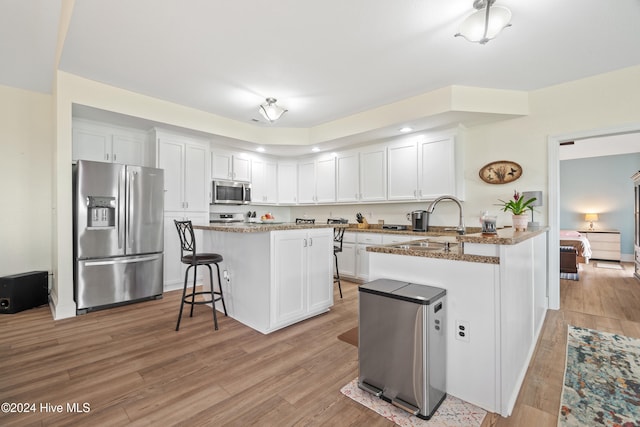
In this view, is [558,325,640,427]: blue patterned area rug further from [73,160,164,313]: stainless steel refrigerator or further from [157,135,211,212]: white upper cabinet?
[157,135,211,212]: white upper cabinet

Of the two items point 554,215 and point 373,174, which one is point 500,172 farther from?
point 373,174

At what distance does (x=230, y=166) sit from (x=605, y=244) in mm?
8834

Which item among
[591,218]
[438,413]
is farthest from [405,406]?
[591,218]

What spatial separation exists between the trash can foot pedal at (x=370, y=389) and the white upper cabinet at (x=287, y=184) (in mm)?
4586

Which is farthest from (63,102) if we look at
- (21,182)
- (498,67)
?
(498,67)

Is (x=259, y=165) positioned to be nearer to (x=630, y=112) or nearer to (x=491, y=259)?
(x=491, y=259)

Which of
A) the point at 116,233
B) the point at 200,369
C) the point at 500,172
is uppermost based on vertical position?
the point at 500,172

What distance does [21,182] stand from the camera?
12.4ft

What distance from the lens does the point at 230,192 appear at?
5207 mm

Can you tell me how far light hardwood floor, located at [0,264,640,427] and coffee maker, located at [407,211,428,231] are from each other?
6.04ft

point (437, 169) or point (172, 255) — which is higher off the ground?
point (437, 169)

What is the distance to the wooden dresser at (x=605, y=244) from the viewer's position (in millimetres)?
6781

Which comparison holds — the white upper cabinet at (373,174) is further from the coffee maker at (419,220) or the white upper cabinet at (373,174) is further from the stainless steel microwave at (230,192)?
the stainless steel microwave at (230,192)

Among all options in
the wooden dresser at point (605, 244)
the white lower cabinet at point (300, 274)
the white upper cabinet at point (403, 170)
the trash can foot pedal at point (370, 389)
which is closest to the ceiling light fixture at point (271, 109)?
the white lower cabinet at point (300, 274)
